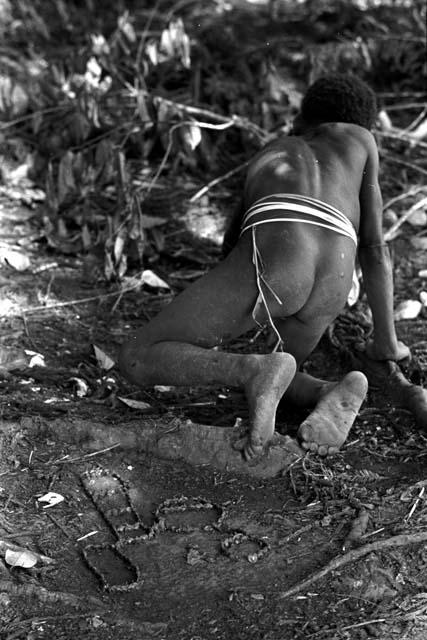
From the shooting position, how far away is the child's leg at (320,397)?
2797 mm

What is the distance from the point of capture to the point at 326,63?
5.23 m

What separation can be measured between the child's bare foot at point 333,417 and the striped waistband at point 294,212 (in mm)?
478

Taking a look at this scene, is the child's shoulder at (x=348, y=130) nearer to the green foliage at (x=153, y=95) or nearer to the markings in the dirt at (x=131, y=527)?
the green foliage at (x=153, y=95)

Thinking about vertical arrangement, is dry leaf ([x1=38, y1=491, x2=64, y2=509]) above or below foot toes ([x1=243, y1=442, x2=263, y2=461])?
above

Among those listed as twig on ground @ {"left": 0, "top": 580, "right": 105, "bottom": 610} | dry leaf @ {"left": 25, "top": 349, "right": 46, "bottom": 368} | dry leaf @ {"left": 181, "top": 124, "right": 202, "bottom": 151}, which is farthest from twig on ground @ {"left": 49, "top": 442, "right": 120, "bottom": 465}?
dry leaf @ {"left": 181, "top": 124, "right": 202, "bottom": 151}

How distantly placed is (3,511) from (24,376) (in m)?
0.81

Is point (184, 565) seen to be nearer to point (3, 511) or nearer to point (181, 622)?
point (181, 622)

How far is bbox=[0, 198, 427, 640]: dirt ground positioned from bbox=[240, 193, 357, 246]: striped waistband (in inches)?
25.9

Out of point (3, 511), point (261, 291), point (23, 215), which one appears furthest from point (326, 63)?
point (3, 511)

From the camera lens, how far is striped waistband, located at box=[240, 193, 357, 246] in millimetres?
2873

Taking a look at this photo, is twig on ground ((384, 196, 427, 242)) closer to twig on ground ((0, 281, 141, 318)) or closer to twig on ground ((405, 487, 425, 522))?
twig on ground ((0, 281, 141, 318))

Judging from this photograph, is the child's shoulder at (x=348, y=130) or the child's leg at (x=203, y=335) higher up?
the child's shoulder at (x=348, y=130)

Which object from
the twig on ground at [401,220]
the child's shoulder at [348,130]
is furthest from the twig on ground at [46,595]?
the twig on ground at [401,220]

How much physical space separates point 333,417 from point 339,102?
109 centimetres
